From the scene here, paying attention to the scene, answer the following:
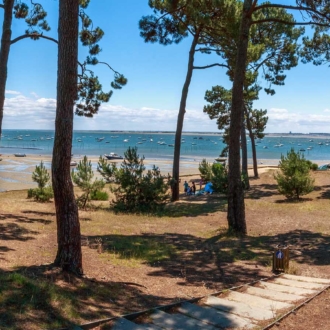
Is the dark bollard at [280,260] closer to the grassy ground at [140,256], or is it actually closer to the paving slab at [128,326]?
the grassy ground at [140,256]

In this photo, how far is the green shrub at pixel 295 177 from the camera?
18250 mm

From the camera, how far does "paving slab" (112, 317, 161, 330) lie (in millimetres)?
4285

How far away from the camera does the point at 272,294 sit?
590 cm

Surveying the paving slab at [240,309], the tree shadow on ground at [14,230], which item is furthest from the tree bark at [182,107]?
the paving slab at [240,309]

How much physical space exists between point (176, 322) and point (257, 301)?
148cm

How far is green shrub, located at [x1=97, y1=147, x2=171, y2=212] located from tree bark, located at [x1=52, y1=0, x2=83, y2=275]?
10.0 meters

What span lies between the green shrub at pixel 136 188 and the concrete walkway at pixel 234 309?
33.2ft

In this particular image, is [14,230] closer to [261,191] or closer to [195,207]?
[195,207]

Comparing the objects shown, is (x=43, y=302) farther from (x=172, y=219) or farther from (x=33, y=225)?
(x=172, y=219)

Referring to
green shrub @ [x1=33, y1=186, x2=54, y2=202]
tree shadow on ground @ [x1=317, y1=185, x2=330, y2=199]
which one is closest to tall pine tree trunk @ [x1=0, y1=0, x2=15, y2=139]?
green shrub @ [x1=33, y1=186, x2=54, y2=202]

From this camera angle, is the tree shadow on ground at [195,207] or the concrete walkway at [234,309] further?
the tree shadow on ground at [195,207]

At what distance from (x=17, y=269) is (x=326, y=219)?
35.5 ft

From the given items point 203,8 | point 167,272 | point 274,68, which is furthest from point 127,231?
point 274,68

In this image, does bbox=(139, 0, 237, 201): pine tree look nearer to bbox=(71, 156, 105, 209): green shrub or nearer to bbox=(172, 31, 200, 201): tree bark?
bbox=(172, 31, 200, 201): tree bark
